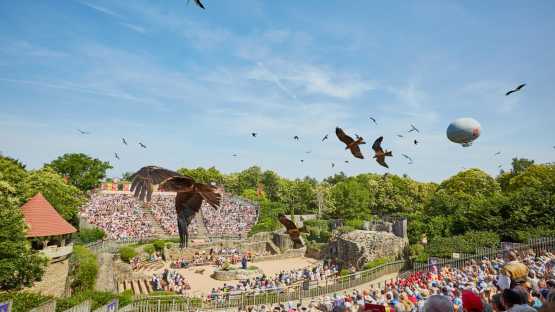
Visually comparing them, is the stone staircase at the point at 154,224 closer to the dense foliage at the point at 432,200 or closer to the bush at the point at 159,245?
the bush at the point at 159,245

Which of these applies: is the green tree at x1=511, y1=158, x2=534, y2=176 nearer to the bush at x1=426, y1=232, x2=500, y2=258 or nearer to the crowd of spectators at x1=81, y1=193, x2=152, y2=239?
the bush at x1=426, y1=232, x2=500, y2=258

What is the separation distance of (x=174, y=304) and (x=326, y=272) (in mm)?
12532

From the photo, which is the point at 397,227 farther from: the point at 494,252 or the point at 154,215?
the point at 154,215

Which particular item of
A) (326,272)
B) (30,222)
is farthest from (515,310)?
(326,272)

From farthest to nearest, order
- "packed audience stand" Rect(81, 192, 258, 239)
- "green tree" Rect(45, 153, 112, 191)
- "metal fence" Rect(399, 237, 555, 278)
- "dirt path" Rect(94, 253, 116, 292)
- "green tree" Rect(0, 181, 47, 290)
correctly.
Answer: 1. "green tree" Rect(45, 153, 112, 191)
2. "packed audience stand" Rect(81, 192, 258, 239)
3. "dirt path" Rect(94, 253, 116, 292)
4. "metal fence" Rect(399, 237, 555, 278)
5. "green tree" Rect(0, 181, 47, 290)

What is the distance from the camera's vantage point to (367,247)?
26828mm

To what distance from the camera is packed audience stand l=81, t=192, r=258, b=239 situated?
39747 mm

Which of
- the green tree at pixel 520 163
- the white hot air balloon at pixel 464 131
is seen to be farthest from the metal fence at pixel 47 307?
the green tree at pixel 520 163

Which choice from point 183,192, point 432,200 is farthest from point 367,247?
point 183,192

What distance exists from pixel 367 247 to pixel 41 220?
20833 mm

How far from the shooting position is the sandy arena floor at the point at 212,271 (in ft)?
79.5

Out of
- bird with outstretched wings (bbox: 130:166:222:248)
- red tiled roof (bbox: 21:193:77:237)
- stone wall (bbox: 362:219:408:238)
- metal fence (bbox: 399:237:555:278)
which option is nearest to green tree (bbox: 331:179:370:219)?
stone wall (bbox: 362:219:408:238)

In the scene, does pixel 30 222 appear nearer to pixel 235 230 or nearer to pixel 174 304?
pixel 174 304

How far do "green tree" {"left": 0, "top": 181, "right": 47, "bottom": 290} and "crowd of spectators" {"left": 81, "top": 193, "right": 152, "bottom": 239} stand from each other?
21468 millimetres
